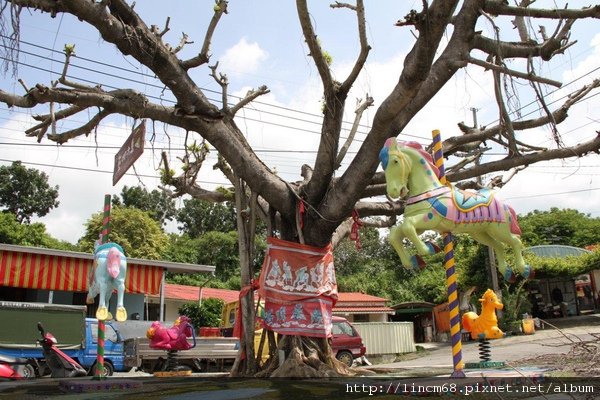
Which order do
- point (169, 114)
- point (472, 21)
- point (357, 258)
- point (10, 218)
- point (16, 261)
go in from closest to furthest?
1. point (472, 21)
2. point (169, 114)
3. point (16, 261)
4. point (10, 218)
5. point (357, 258)

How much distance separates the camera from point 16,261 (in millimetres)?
16078

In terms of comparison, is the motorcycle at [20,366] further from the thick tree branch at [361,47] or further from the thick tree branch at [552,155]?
the thick tree branch at [552,155]

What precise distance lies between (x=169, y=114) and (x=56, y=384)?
391 centimetres

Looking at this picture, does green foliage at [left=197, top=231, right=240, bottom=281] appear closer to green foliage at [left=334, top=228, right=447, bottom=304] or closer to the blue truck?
green foliage at [left=334, top=228, right=447, bottom=304]

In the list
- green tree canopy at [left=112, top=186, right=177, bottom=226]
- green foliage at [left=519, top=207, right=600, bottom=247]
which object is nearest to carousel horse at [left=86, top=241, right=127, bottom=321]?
green foliage at [left=519, top=207, right=600, bottom=247]

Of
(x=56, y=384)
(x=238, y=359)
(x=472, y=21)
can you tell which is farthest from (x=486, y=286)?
(x=56, y=384)

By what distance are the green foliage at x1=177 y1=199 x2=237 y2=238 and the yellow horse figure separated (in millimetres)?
38678

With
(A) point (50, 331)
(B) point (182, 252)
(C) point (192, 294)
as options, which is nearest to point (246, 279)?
(A) point (50, 331)

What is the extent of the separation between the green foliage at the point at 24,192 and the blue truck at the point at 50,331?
3085 cm

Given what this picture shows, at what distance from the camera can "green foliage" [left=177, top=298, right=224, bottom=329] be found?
23.2m

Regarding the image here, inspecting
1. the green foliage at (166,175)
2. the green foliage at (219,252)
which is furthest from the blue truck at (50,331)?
the green foliage at (219,252)

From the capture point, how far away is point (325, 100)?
7863 mm

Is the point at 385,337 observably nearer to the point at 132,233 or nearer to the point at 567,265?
the point at 567,265

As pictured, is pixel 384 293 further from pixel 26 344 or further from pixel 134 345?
pixel 26 344
